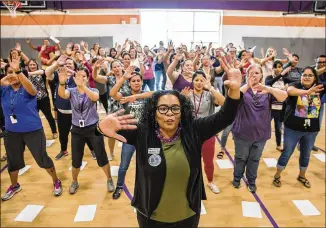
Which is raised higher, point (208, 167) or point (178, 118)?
point (178, 118)

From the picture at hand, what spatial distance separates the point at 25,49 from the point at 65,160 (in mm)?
10411

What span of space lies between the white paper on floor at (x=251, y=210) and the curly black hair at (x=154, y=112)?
5.94ft

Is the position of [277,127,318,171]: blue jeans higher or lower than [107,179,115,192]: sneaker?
higher

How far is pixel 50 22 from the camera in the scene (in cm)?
1252

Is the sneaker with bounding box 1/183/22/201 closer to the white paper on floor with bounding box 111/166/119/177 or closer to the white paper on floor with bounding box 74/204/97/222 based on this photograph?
the white paper on floor with bounding box 74/204/97/222

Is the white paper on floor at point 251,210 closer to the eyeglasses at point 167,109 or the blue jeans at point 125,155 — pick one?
the blue jeans at point 125,155

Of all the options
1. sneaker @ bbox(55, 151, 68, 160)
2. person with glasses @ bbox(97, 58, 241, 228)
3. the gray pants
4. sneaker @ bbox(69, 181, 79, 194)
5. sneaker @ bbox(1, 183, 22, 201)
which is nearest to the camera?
Answer: person with glasses @ bbox(97, 58, 241, 228)

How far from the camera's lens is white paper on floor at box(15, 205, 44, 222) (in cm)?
302

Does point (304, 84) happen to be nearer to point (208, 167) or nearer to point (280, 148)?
point (208, 167)

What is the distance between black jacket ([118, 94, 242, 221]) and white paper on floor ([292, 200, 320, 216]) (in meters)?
1.97

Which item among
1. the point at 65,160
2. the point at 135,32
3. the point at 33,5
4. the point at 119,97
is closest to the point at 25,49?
the point at 33,5

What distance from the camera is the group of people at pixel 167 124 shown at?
1754 millimetres

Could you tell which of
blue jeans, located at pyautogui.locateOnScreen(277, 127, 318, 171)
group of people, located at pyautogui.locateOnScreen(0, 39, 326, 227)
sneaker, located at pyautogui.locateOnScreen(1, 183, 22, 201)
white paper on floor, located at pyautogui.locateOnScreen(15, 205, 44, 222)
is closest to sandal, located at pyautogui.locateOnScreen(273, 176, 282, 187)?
group of people, located at pyautogui.locateOnScreen(0, 39, 326, 227)

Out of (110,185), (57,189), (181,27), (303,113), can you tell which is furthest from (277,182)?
(181,27)
